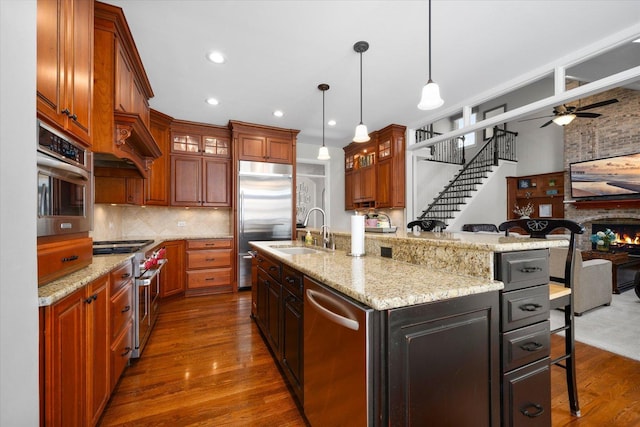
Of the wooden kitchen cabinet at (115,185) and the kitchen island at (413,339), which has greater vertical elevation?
the wooden kitchen cabinet at (115,185)

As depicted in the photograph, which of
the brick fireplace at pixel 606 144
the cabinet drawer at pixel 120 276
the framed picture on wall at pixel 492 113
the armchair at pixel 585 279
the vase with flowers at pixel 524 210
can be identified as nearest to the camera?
the cabinet drawer at pixel 120 276

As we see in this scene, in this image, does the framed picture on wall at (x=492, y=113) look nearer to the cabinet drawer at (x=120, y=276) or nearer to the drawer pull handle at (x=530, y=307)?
the drawer pull handle at (x=530, y=307)

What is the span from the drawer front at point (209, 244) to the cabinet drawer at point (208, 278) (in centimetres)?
36

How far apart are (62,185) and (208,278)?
3180mm

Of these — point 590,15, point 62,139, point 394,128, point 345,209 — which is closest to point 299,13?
point 62,139

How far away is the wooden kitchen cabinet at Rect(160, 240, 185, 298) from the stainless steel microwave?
91.0 inches

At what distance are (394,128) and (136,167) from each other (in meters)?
3.90

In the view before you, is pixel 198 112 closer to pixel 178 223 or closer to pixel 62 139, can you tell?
pixel 178 223

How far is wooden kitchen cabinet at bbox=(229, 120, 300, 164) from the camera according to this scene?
4.54m

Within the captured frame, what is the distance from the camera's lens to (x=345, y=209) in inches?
249

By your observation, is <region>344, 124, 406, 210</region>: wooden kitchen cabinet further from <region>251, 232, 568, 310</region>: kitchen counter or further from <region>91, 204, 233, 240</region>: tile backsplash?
<region>251, 232, 568, 310</region>: kitchen counter

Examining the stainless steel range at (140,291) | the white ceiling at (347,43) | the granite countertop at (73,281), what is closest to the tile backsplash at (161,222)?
the stainless steel range at (140,291)

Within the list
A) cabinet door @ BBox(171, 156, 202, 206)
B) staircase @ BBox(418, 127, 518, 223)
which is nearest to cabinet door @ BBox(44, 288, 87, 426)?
cabinet door @ BBox(171, 156, 202, 206)

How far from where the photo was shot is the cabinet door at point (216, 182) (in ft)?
14.8
